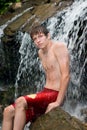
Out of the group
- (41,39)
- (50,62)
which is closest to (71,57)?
(50,62)

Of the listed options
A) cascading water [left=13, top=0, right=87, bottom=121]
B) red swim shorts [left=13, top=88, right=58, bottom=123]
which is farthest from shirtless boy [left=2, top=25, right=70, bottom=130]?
cascading water [left=13, top=0, right=87, bottom=121]

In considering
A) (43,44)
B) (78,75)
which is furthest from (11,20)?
(43,44)

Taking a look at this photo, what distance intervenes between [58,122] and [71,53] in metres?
5.17

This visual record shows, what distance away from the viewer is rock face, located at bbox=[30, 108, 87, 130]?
4957mm

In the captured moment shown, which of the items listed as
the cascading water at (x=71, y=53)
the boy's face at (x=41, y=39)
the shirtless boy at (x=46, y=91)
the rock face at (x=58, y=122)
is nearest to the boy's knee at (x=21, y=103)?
the shirtless boy at (x=46, y=91)

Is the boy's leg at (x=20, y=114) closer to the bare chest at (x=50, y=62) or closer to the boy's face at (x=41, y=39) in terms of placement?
the bare chest at (x=50, y=62)

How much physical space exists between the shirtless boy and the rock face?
0.14m

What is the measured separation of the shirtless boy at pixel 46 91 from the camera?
5359mm

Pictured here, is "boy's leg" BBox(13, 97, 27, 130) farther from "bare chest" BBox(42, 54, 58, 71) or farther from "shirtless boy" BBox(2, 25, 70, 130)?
"bare chest" BBox(42, 54, 58, 71)

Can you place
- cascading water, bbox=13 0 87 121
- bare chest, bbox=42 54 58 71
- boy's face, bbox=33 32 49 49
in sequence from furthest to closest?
cascading water, bbox=13 0 87 121 → bare chest, bbox=42 54 58 71 → boy's face, bbox=33 32 49 49

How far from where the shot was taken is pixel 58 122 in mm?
5008

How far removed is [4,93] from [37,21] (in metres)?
2.07

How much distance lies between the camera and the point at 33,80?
11.2 m

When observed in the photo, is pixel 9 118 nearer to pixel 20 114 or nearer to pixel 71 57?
pixel 20 114
